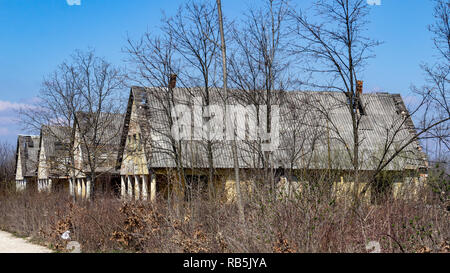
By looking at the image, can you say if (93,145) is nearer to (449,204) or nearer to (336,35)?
(336,35)

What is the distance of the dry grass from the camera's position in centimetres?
792

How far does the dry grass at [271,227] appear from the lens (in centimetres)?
792

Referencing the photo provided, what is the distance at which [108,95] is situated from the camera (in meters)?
28.1

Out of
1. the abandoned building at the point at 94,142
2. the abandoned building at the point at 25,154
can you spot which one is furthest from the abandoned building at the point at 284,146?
the abandoned building at the point at 25,154

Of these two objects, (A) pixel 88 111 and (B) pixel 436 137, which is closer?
(B) pixel 436 137

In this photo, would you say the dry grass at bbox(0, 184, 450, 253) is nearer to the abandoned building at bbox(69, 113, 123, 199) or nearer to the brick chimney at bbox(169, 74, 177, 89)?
the brick chimney at bbox(169, 74, 177, 89)

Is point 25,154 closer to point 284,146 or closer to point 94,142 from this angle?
point 94,142

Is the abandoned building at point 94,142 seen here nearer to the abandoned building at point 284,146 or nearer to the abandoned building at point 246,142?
the abandoned building at point 246,142

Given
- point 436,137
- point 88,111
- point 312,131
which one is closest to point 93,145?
point 88,111

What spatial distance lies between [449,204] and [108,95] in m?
20.9

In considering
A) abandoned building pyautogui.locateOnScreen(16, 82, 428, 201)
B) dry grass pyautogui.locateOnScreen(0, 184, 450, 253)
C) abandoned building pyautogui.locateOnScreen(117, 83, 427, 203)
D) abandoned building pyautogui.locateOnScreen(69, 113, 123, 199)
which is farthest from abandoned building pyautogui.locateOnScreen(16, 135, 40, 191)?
dry grass pyautogui.locateOnScreen(0, 184, 450, 253)

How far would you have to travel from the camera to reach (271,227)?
8328 mm

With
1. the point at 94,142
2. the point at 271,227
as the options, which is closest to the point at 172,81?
the point at 94,142
